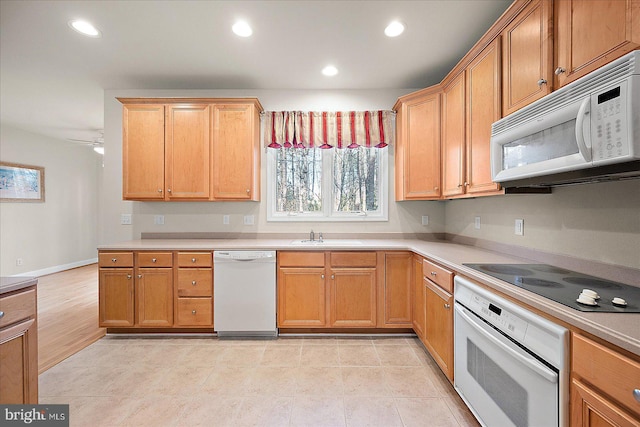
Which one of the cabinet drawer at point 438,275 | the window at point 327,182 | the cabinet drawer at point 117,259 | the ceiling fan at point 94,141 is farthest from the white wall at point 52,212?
the cabinet drawer at point 438,275

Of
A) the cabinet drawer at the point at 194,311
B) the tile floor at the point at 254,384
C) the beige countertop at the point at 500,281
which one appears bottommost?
the tile floor at the point at 254,384

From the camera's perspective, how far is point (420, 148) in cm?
278

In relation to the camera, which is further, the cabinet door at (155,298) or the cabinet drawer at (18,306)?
the cabinet door at (155,298)

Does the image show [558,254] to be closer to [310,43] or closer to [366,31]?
[366,31]

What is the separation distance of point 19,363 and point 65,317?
259 centimetres

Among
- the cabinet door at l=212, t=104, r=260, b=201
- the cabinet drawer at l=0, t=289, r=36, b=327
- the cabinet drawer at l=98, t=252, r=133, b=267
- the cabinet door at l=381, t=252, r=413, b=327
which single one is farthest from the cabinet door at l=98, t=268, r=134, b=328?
the cabinet door at l=381, t=252, r=413, b=327

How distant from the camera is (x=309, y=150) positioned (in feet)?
10.9

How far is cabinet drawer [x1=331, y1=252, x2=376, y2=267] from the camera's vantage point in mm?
2639

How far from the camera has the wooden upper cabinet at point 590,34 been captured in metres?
1.04

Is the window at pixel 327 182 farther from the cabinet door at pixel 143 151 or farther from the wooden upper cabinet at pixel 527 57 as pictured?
the wooden upper cabinet at pixel 527 57

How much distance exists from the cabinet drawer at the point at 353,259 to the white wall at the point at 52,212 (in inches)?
229

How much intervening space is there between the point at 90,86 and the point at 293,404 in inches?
159

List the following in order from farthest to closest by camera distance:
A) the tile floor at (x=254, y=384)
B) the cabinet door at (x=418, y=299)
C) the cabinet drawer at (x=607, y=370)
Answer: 1. the cabinet door at (x=418, y=299)
2. the tile floor at (x=254, y=384)
3. the cabinet drawer at (x=607, y=370)

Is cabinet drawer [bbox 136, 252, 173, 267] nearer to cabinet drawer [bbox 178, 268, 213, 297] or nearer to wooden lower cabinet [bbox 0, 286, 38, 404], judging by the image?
cabinet drawer [bbox 178, 268, 213, 297]
